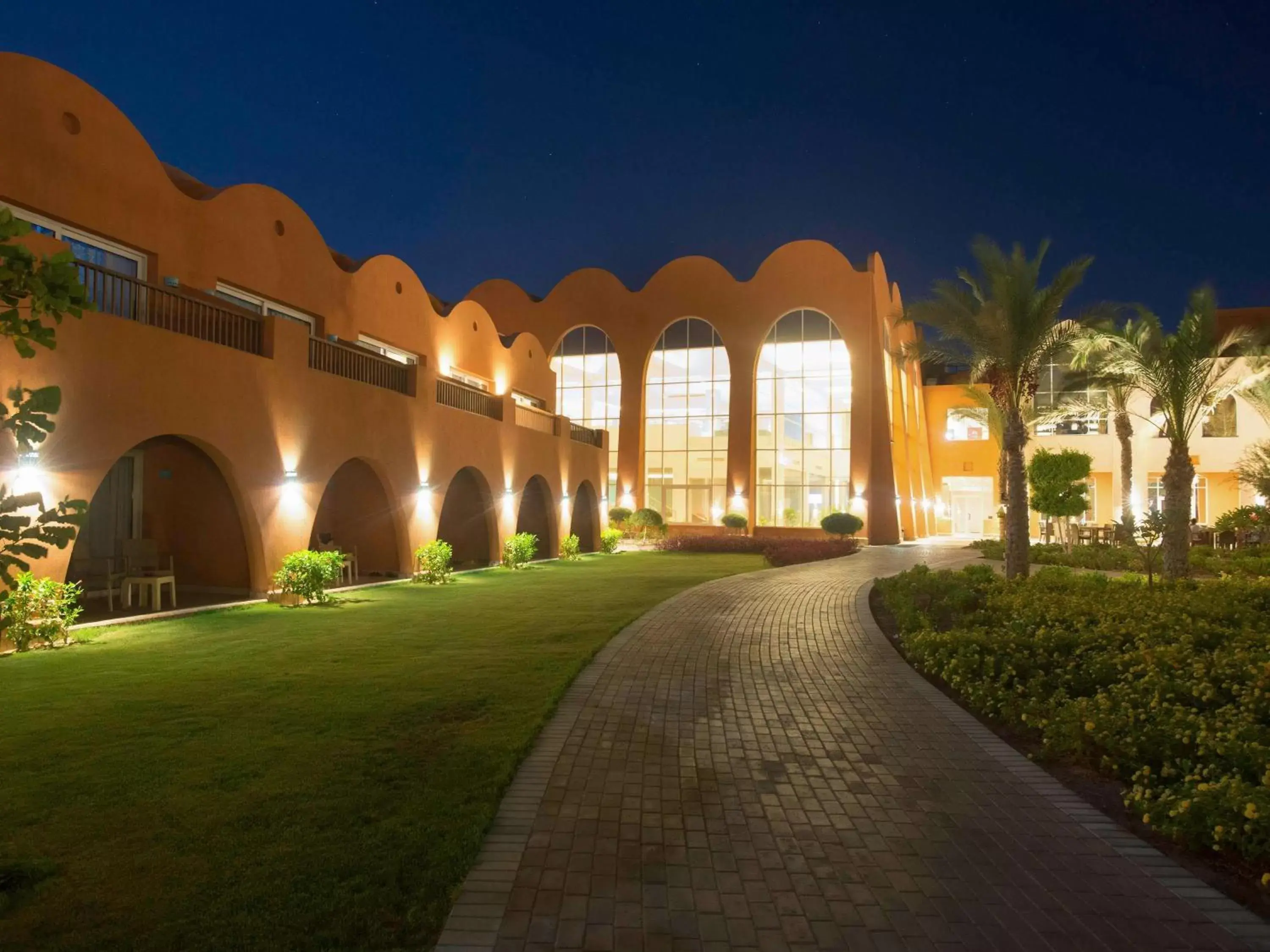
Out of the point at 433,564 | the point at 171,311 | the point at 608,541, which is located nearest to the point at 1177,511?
the point at 433,564

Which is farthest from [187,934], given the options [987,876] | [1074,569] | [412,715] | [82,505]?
[1074,569]

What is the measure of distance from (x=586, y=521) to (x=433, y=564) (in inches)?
514

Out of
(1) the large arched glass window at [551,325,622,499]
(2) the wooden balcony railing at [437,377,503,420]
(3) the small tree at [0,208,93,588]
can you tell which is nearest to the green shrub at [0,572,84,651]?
(3) the small tree at [0,208,93,588]

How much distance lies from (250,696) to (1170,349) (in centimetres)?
1685

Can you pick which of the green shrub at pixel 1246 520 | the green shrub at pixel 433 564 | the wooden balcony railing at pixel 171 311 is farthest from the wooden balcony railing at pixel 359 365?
the green shrub at pixel 1246 520

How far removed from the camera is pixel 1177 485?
16016mm

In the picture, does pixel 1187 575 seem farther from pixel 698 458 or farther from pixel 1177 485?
pixel 698 458

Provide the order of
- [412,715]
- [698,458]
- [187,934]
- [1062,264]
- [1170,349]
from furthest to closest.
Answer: [698,458], [1062,264], [1170,349], [412,715], [187,934]

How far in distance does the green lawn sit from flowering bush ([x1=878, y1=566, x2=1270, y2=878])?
390 centimetres

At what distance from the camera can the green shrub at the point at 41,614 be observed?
8.95 metres

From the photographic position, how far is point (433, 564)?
1697 cm

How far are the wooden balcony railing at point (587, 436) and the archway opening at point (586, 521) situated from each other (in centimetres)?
163

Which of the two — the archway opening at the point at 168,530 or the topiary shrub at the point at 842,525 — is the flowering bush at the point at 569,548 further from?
the topiary shrub at the point at 842,525

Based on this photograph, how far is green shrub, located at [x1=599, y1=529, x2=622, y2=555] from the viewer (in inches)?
1159
